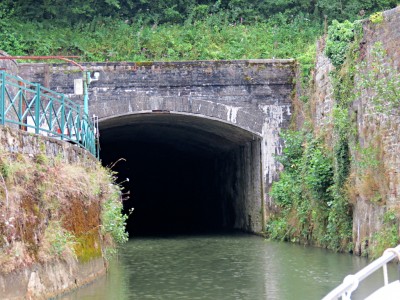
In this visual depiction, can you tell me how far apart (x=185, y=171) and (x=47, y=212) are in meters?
27.7

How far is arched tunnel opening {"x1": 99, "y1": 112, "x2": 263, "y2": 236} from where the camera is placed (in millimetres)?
25469

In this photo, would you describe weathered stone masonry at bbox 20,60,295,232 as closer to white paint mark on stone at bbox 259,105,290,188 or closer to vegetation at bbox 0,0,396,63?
white paint mark on stone at bbox 259,105,290,188

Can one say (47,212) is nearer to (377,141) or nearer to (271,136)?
(377,141)

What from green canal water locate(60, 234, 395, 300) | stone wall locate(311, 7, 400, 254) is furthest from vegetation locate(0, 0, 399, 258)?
green canal water locate(60, 234, 395, 300)

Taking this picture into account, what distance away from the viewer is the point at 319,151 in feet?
67.0

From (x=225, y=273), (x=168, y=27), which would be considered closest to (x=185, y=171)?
(x=168, y=27)

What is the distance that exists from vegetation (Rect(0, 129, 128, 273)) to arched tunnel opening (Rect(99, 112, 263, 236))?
4357 mm

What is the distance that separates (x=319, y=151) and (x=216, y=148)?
34.9 feet

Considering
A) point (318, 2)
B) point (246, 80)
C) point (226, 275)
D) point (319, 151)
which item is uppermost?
point (318, 2)

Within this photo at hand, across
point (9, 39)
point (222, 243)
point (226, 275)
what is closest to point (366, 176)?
point (226, 275)

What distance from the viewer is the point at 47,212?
11.1m

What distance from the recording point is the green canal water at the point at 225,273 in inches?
476

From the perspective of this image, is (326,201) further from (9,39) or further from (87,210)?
(9,39)

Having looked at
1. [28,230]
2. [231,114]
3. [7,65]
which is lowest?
[28,230]
